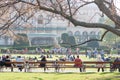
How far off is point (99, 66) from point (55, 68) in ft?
10.3

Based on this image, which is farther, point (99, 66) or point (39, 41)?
point (39, 41)

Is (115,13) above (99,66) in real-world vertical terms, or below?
above

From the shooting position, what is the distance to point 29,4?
1767cm

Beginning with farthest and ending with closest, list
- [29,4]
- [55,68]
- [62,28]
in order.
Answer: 1. [62,28]
2. [55,68]
3. [29,4]

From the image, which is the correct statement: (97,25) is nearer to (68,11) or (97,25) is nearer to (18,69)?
(68,11)

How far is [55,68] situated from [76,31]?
103492 mm

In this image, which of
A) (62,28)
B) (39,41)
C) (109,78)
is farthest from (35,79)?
(62,28)

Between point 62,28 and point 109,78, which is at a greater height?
point 62,28

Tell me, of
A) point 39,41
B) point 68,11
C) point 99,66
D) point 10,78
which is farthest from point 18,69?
point 39,41

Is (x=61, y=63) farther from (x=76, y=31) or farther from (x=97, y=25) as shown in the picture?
(x=76, y=31)

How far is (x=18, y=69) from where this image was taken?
29.5 meters

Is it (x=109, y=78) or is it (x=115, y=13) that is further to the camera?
(x=109, y=78)

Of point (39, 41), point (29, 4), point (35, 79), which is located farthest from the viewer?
point (39, 41)

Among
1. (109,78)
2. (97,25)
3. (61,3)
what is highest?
(61,3)
